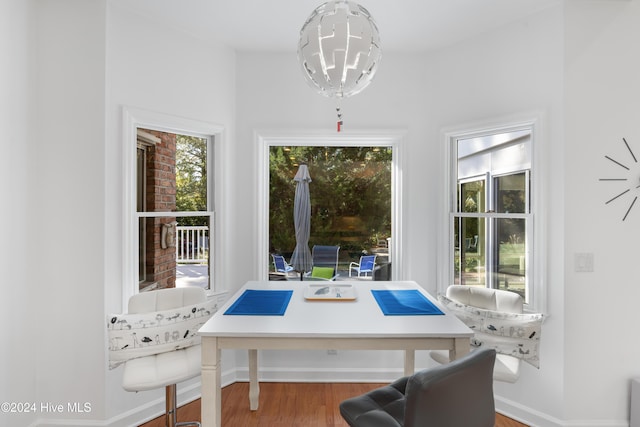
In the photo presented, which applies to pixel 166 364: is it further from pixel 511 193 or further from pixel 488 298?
pixel 511 193

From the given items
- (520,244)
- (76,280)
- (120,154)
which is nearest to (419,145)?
(520,244)

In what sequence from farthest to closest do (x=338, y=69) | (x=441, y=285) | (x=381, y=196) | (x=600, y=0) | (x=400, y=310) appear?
1. (x=381, y=196)
2. (x=441, y=285)
3. (x=600, y=0)
4. (x=400, y=310)
5. (x=338, y=69)

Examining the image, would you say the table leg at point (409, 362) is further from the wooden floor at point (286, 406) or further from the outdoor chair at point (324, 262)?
the outdoor chair at point (324, 262)

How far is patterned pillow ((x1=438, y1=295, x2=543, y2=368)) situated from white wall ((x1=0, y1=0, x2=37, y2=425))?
108 inches

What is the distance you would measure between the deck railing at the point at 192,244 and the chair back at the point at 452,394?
2176mm

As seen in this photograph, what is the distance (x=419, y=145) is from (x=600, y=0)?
4.78 feet

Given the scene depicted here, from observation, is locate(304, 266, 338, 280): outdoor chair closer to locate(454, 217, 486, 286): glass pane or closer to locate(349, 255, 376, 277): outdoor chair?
locate(349, 255, 376, 277): outdoor chair

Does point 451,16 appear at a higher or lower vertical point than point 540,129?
higher

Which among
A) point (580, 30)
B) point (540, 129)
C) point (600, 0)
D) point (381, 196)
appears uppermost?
point (600, 0)

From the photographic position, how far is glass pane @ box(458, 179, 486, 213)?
2896 mm

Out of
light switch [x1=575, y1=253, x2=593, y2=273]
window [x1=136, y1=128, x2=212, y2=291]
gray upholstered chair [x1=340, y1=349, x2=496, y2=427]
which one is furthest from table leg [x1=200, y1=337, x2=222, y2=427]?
light switch [x1=575, y1=253, x2=593, y2=273]

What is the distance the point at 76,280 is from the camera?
93.6 inches

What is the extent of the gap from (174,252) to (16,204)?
1033 mm

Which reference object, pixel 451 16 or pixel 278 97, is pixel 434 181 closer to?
pixel 451 16
